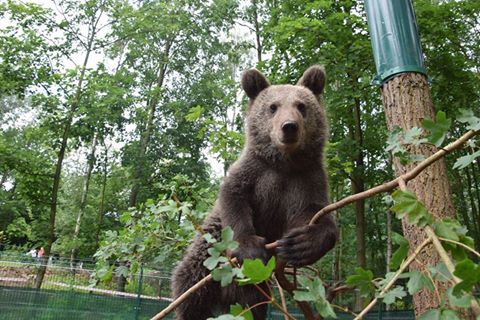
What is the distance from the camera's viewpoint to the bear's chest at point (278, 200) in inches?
128

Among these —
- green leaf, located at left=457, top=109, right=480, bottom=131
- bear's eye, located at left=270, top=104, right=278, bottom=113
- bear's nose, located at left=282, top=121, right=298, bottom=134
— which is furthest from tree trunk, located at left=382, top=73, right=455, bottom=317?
green leaf, located at left=457, top=109, right=480, bottom=131

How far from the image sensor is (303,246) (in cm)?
258

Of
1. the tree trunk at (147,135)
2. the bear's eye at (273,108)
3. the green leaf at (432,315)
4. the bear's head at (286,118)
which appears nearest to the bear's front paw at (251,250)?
the bear's head at (286,118)

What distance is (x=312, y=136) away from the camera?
356 centimetres

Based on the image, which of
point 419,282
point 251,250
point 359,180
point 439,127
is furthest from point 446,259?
point 359,180

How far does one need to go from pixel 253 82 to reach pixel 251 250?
1.72 metres

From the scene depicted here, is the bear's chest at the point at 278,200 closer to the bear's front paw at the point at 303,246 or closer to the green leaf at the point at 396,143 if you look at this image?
the bear's front paw at the point at 303,246

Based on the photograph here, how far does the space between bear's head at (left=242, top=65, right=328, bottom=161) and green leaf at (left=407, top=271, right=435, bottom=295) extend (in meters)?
2.07

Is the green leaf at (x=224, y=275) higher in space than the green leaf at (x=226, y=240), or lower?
lower

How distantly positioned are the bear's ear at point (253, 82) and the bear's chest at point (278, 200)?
2.93 ft

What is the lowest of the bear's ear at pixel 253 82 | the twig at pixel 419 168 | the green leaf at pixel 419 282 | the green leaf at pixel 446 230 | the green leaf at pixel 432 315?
the green leaf at pixel 432 315

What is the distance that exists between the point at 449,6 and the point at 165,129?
53.1 ft

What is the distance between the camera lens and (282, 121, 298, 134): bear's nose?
10.3 ft

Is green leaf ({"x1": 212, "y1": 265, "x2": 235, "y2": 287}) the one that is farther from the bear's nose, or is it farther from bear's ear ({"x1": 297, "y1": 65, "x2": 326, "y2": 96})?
bear's ear ({"x1": 297, "y1": 65, "x2": 326, "y2": 96})
